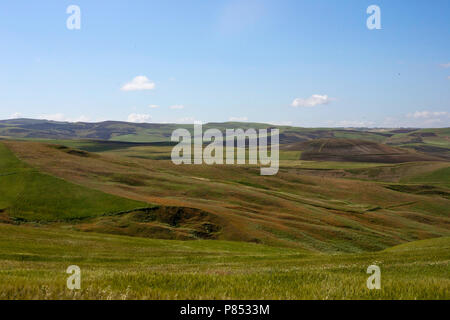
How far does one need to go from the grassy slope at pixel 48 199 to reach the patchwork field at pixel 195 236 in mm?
343

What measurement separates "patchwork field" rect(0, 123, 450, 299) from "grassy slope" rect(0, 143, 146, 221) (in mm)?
343

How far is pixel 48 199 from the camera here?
78.0 meters

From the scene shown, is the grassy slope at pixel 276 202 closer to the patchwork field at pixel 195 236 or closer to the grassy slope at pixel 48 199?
the patchwork field at pixel 195 236

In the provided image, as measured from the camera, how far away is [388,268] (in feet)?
73.4

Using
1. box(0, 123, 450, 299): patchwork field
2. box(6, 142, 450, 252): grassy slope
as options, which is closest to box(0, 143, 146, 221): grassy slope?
box(0, 123, 450, 299): patchwork field

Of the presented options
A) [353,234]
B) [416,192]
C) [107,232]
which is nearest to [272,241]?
[353,234]

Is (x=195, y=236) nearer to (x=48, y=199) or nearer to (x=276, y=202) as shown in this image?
(x=48, y=199)

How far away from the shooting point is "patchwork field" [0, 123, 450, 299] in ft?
31.2

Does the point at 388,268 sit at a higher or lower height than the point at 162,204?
higher

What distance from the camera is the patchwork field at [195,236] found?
9.52 m

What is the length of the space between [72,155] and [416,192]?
135660 millimetres

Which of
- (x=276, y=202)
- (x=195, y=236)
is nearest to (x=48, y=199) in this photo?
(x=195, y=236)

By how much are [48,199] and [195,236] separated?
→ 108ft
